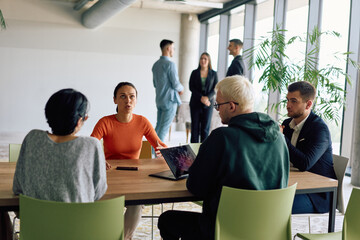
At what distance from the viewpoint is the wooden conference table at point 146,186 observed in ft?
6.49

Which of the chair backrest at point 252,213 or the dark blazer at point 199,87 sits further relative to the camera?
the dark blazer at point 199,87

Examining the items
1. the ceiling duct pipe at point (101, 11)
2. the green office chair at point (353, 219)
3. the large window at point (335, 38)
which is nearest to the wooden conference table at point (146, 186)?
the green office chair at point (353, 219)

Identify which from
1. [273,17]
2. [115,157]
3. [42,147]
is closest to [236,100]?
[42,147]

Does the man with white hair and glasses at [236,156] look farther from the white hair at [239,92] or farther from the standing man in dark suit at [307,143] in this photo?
the standing man in dark suit at [307,143]

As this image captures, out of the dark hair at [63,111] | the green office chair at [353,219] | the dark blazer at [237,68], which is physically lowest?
the green office chair at [353,219]

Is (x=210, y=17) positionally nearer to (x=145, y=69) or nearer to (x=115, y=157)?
(x=145, y=69)

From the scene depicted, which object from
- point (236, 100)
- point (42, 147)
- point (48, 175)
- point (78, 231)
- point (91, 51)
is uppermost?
point (91, 51)

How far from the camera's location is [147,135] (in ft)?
10.7

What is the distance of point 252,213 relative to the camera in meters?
1.93

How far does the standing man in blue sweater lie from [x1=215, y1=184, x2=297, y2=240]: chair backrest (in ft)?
14.0

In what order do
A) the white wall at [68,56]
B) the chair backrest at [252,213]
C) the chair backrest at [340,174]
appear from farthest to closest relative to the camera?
the white wall at [68,56]
the chair backrest at [340,174]
the chair backrest at [252,213]

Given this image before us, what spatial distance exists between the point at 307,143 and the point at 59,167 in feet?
5.83

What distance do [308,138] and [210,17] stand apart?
26.6 ft

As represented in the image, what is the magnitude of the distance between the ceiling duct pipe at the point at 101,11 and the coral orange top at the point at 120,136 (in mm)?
4622
